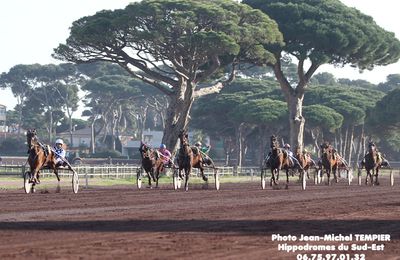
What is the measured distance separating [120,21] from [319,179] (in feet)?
48.7

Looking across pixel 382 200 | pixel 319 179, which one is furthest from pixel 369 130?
pixel 382 200

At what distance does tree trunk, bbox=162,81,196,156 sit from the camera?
170 ft

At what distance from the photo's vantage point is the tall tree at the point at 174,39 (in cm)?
5081

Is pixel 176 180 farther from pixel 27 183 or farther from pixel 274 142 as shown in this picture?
pixel 27 183

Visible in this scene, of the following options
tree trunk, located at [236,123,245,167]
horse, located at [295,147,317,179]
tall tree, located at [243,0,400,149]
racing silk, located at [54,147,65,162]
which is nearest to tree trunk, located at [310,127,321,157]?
tree trunk, located at [236,123,245,167]

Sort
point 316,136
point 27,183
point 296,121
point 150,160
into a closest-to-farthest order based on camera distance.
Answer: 1. point 27,183
2. point 150,160
3. point 296,121
4. point 316,136

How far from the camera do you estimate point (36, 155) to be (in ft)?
87.9

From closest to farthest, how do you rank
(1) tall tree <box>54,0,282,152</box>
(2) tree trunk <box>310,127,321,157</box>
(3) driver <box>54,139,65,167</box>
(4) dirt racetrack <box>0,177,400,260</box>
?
(4) dirt racetrack <box>0,177,400,260</box>, (3) driver <box>54,139,65,167</box>, (1) tall tree <box>54,0,282,152</box>, (2) tree trunk <box>310,127,321,157</box>

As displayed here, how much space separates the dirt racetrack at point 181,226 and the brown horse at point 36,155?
3.28 meters

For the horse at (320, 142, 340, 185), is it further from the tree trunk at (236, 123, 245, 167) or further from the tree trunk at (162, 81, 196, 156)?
the tree trunk at (236, 123, 245, 167)

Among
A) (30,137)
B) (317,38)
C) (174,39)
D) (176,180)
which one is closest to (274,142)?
(176,180)

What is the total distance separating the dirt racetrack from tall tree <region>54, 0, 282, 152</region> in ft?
91.8

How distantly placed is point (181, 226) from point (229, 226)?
0.76 metres

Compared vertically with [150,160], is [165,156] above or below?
above
